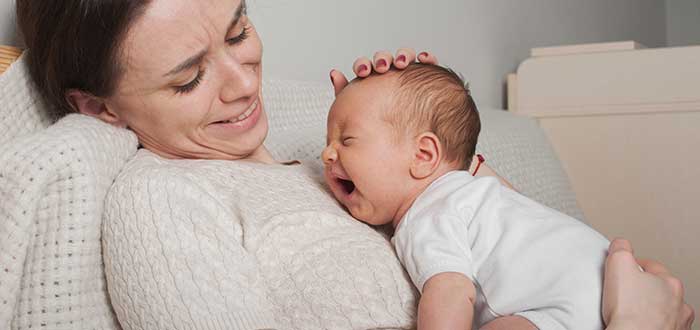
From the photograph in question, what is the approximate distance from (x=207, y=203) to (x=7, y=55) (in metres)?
0.40

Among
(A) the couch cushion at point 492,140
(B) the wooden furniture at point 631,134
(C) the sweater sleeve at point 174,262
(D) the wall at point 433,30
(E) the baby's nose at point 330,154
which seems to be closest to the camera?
(C) the sweater sleeve at point 174,262

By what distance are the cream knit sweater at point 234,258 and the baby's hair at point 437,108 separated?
0.16 meters

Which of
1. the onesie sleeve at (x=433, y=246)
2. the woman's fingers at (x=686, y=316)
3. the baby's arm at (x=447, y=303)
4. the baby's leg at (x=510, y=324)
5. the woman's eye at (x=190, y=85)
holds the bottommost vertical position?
the woman's fingers at (x=686, y=316)

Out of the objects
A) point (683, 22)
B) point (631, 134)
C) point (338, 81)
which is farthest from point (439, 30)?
point (683, 22)

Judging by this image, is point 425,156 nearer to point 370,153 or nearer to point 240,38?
point 370,153

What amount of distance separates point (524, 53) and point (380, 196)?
2146 mm

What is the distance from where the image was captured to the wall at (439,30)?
6.36 feet

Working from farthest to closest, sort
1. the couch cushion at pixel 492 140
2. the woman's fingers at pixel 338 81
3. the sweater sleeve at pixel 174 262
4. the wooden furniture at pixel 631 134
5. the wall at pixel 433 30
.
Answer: the wooden furniture at pixel 631 134, the wall at pixel 433 30, the couch cushion at pixel 492 140, the woman's fingers at pixel 338 81, the sweater sleeve at pixel 174 262

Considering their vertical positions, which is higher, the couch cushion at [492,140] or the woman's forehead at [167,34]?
the woman's forehead at [167,34]

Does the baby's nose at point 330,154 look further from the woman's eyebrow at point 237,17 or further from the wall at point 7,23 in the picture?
the wall at point 7,23

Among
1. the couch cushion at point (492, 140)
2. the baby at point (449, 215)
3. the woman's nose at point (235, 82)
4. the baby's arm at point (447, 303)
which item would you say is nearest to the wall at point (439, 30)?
the couch cushion at point (492, 140)

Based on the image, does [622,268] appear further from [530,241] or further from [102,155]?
[102,155]

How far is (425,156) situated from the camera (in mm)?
1191

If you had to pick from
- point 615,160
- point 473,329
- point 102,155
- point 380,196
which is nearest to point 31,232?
point 102,155
